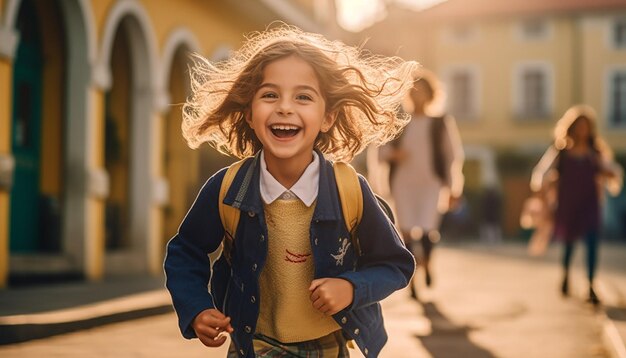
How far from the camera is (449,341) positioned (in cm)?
691

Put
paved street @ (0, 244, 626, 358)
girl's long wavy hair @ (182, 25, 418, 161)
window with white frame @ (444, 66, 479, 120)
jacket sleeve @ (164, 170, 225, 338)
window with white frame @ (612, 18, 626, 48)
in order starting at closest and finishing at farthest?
jacket sleeve @ (164, 170, 225, 338) < girl's long wavy hair @ (182, 25, 418, 161) < paved street @ (0, 244, 626, 358) < window with white frame @ (612, 18, 626, 48) < window with white frame @ (444, 66, 479, 120)

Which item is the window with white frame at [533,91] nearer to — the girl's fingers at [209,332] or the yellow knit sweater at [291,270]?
the yellow knit sweater at [291,270]

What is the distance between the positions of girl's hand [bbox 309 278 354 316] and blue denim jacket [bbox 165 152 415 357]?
→ 1.9 inches

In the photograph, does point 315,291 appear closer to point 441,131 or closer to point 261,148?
point 261,148

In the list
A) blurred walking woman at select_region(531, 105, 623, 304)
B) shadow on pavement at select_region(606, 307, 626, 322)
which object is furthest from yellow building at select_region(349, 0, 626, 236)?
shadow on pavement at select_region(606, 307, 626, 322)

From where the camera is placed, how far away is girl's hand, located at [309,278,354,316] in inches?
120

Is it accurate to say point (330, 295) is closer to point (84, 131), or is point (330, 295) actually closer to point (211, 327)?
point (211, 327)

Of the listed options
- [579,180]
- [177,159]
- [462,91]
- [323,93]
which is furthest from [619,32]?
[323,93]

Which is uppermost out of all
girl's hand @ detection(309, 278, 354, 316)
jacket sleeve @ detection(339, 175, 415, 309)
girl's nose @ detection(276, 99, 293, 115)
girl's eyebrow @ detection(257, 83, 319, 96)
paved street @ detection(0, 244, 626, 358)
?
girl's eyebrow @ detection(257, 83, 319, 96)

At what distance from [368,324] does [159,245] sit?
1147cm

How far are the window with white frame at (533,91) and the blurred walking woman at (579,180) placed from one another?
3084cm

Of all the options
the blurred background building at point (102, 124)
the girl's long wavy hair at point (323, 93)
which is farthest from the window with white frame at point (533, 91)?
the girl's long wavy hair at point (323, 93)

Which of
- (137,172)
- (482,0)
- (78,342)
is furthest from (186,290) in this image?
(482,0)

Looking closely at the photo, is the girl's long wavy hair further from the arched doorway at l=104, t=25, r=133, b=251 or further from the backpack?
the arched doorway at l=104, t=25, r=133, b=251
